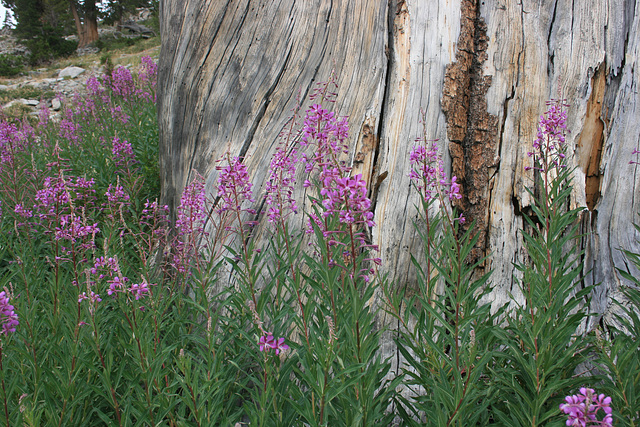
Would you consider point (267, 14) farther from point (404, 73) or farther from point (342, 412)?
point (342, 412)

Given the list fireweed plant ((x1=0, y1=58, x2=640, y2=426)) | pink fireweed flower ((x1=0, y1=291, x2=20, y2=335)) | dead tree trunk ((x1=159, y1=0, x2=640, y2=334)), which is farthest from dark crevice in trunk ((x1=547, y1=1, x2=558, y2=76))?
pink fireweed flower ((x1=0, y1=291, x2=20, y2=335))

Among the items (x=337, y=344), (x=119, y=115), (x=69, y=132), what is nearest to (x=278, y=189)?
(x=337, y=344)

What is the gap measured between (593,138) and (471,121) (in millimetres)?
779

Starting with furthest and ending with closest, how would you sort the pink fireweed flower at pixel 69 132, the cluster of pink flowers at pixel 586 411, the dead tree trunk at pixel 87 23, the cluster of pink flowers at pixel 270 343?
1. the dead tree trunk at pixel 87 23
2. the pink fireweed flower at pixel 69 132
3. the cluster of pink flowers at pixel 270 343
4. the cluster of pink flowers at pixel 586 411

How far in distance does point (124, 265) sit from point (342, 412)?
2241mm

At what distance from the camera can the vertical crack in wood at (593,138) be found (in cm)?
267

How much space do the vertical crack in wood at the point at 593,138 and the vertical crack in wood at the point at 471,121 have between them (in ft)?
1.88

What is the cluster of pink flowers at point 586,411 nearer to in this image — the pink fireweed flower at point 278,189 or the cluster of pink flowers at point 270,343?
the cluster of pink flowers at point 270,343

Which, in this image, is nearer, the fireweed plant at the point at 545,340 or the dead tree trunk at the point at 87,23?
the fireweed plant at the point at 545,340

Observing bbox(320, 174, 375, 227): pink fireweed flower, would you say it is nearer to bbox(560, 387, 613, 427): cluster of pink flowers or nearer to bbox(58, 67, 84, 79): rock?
bbox(560, 387, 613, 427): cluster of pink flowers

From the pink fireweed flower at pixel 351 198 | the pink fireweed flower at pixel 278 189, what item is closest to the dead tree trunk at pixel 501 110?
the pink fireweed flower at pixel 278 189

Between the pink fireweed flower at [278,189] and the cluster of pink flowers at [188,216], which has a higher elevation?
the pink fireweed flower at [278,189]

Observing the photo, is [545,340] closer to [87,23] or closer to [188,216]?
[188,216]

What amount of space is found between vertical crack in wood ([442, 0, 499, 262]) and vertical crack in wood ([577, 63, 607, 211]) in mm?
574
